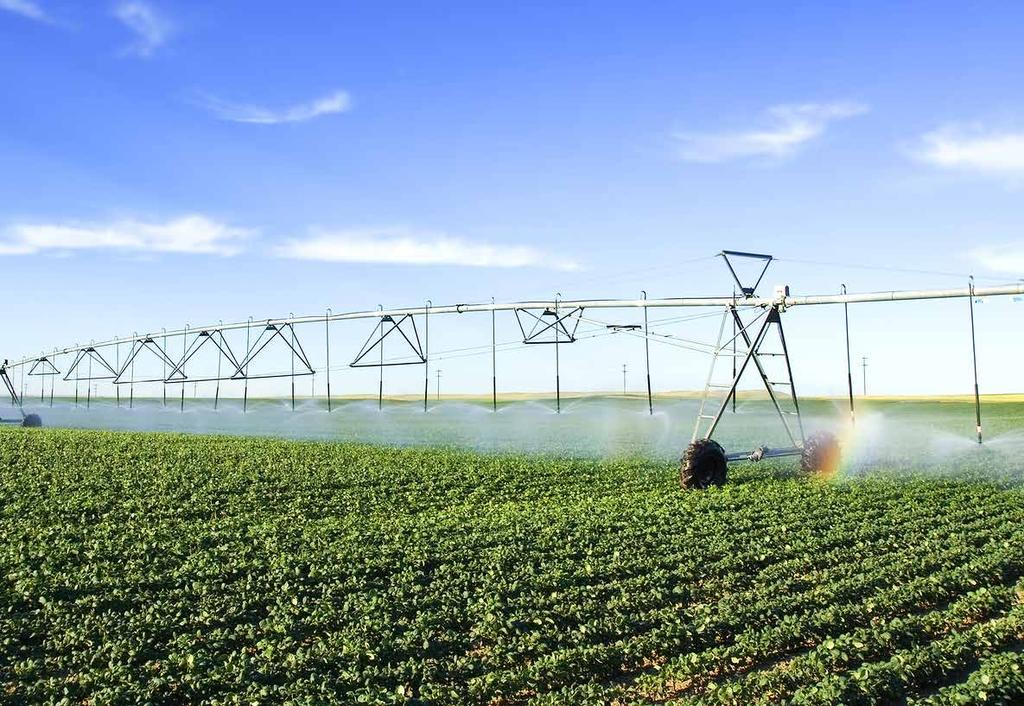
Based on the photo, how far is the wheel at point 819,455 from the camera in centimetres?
2820

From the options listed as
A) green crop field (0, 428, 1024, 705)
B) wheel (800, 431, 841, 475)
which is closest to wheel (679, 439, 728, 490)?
green crop field (0, 428, 1024, 705)

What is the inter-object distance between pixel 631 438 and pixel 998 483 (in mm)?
22624

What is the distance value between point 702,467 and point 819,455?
535 centimetres

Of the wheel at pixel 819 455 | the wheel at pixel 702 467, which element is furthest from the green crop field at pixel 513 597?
the wheel at pixel 819 455

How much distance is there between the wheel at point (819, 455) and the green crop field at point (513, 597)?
3072mm

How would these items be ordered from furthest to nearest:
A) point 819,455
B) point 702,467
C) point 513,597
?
point 819,455 < point 702,467 < point 513,597

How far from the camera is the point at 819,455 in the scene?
28234 mm

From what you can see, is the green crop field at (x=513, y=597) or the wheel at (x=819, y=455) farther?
the wheel at (x=819, y=455)

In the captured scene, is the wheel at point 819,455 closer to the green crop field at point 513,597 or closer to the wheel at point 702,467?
the green crop field at point 513,597

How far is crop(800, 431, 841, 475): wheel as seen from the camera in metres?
28.2

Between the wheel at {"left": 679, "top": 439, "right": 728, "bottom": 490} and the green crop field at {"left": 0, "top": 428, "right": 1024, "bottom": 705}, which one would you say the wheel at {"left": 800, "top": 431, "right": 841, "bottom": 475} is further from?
the wheel at {"left": 679, "top": 439, "right": 728, "bottom": 490}

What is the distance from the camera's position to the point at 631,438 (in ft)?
160

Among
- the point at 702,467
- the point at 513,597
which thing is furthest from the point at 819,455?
the point at 513,597

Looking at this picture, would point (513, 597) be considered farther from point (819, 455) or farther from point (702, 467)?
point (819, 455)
